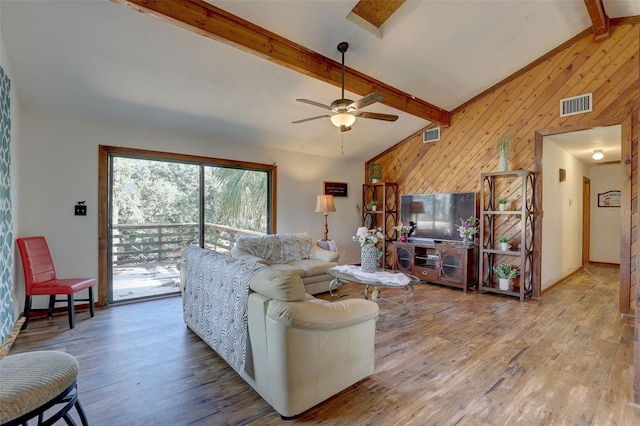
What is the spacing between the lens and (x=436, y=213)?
5.45 meters

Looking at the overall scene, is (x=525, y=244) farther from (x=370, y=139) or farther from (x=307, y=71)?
(x=307, y=71)

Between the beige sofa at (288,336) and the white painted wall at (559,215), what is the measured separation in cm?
407

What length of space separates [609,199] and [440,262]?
5.03m

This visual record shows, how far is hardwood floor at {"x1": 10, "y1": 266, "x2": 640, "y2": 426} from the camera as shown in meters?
1.91

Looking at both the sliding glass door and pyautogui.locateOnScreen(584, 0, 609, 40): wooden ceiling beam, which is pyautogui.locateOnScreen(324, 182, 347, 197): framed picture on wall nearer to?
the sliding glass door

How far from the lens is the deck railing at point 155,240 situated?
416cm

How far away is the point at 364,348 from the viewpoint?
2199 millimetres

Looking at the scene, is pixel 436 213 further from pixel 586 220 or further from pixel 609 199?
pixel 609 199

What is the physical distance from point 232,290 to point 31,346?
220 cm

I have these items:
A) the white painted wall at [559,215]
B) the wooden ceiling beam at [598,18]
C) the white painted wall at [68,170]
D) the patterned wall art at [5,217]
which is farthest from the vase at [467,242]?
the patterned wall art at [5,217]

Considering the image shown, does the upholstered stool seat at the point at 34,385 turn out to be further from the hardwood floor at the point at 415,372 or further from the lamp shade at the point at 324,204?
the lamp shade at the point at 324,204

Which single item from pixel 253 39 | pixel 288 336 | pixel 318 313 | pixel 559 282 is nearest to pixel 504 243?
pixel 559 282

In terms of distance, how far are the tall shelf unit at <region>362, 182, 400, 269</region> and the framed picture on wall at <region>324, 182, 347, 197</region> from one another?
18.8 inches

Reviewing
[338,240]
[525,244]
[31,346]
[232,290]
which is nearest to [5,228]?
[31,346]
